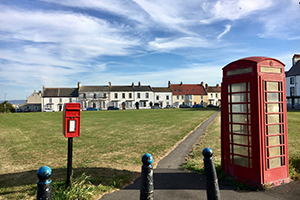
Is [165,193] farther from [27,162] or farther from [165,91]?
[165,91]

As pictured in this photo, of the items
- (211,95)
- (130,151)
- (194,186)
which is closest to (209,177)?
(194,186)

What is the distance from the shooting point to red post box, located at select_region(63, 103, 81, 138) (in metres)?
4.56

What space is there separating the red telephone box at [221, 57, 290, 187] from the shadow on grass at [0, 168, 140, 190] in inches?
108

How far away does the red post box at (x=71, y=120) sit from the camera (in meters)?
4.56

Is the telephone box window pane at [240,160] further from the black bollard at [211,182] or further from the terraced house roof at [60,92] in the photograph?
the terraced house roof at [60,92]

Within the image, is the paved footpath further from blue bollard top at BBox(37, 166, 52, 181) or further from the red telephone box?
blue bollard top at BBox(37, 166, 52, 181)

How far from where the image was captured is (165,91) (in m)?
80.2

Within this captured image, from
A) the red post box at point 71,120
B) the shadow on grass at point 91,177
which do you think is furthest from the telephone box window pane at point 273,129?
the red post box at point 71,120

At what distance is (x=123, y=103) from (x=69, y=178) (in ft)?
238

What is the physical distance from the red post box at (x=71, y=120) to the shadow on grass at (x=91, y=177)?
156cm

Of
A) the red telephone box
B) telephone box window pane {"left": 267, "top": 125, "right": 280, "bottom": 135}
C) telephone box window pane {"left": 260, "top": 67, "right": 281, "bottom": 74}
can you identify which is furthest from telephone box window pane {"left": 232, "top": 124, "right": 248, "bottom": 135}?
telephone box window pane {"left": 260, "top": 67, "right": 281, "bottom": 74}

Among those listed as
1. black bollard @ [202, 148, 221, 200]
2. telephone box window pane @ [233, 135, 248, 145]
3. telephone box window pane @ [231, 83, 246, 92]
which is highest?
telephone box window pane @ [231, 83, 246, 92]

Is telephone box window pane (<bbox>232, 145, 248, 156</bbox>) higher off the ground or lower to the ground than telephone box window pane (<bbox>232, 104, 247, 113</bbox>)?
lower

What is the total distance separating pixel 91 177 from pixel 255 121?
4.39m
